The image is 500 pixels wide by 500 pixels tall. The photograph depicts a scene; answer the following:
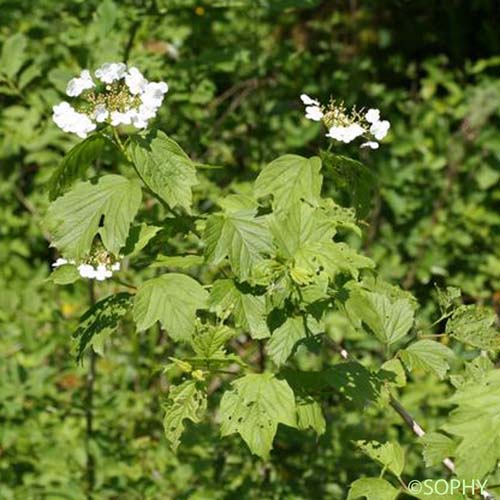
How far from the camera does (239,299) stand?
1726 millimetres

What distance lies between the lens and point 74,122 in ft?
5.48

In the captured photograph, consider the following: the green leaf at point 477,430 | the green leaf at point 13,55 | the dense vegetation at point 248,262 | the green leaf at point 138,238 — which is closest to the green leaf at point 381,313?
the dense vegetation at point 248,262

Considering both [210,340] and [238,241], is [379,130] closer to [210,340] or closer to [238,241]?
[238,241]

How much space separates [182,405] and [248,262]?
29 centimetres

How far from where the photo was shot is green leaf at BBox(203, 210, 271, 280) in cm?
171

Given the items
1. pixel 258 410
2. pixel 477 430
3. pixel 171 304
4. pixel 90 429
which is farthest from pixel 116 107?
pixel 90 429

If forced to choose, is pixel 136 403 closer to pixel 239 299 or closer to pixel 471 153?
pixel 239 299

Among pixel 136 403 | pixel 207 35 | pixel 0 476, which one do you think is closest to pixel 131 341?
pixel 136 403

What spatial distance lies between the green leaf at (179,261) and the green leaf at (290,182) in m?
0.19

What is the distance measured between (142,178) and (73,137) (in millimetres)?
1633

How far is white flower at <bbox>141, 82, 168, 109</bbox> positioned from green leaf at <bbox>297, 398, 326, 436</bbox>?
2.13ft

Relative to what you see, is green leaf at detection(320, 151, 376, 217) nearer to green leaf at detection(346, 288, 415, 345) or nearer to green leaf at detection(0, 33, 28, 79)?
green leaf at detection(346, 288, 415, 345)

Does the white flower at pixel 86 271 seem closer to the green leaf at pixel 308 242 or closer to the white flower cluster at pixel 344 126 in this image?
the green leaf at pixel 308 242

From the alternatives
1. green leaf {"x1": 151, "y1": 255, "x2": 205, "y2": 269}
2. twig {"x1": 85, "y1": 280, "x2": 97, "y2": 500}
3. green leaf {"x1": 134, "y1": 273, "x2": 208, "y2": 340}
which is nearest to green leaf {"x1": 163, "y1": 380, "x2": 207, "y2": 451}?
green leaf {"x1": 134, "y1": 273, "x2": 208, "y2": 340}
